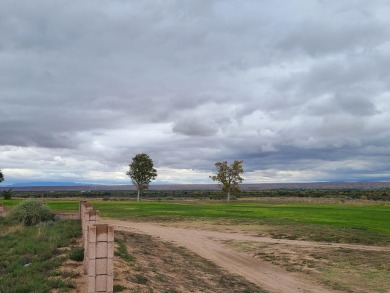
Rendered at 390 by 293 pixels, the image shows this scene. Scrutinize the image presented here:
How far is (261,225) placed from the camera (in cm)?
3466

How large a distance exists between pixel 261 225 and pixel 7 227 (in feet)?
65.0

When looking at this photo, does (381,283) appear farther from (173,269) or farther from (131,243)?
(131,243)

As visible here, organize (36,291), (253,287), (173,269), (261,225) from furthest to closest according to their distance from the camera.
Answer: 1. (261,225)
2. (173,269)
3. (253,287)
4. (36,291)

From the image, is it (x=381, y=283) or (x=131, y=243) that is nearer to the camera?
(x=381, y=283)

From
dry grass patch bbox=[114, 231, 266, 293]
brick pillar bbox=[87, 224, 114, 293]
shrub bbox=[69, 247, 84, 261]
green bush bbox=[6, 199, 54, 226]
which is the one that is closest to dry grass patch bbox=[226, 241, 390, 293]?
dry grass patch bbox=[114, 231, 266, 293]

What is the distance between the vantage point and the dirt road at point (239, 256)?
642 inches

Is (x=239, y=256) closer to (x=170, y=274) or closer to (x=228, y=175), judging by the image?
(x=170, y=274)

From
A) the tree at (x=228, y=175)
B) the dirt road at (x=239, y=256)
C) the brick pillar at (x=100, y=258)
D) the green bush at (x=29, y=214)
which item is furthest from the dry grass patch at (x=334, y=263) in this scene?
the tree at (x=228, y=175)

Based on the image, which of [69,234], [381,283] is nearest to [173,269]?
[69,234]

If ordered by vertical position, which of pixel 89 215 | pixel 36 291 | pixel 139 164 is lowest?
pixel 36 291

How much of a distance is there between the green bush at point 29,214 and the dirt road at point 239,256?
6870 mm

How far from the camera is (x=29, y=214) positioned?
28562 millimetres

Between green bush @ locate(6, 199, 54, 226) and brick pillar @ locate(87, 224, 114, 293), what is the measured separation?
2003 cm

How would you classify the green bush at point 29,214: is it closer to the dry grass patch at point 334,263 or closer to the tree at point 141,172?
the dry grass patch at point 334,263
